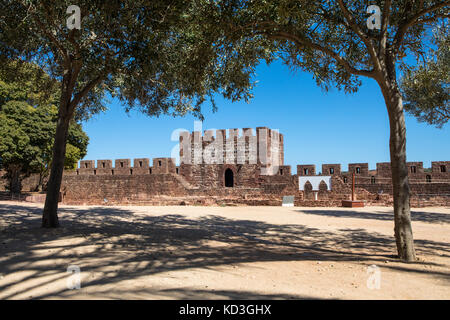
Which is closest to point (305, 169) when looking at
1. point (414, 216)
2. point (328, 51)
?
point (414, 216)

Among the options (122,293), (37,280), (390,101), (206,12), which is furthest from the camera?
(206,12)

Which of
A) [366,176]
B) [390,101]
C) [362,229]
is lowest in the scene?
[362,229]

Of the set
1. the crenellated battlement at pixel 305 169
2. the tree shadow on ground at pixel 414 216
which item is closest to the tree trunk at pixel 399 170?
the tree shadow on ground at pixel 414 216

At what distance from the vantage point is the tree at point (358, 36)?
6234 mm

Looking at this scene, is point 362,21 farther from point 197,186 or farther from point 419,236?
point 197,186

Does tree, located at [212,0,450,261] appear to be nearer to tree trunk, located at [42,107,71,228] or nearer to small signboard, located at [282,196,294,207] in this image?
tree trunk, located at [42,107,71,228]

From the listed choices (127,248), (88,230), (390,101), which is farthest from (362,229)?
(88,230)

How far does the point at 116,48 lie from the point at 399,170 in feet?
23.1

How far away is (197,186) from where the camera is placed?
28250 millimetres

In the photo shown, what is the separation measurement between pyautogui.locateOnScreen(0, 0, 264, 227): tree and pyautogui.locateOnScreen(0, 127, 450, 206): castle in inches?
528

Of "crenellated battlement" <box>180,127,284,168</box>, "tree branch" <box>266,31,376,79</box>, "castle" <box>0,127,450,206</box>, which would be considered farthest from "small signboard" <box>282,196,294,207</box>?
"tree branch" <box>266,31,376,79</box>

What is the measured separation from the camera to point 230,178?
1155 inches

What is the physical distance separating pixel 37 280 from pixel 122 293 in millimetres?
1451

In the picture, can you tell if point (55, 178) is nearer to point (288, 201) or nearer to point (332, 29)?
point (332, 29)
